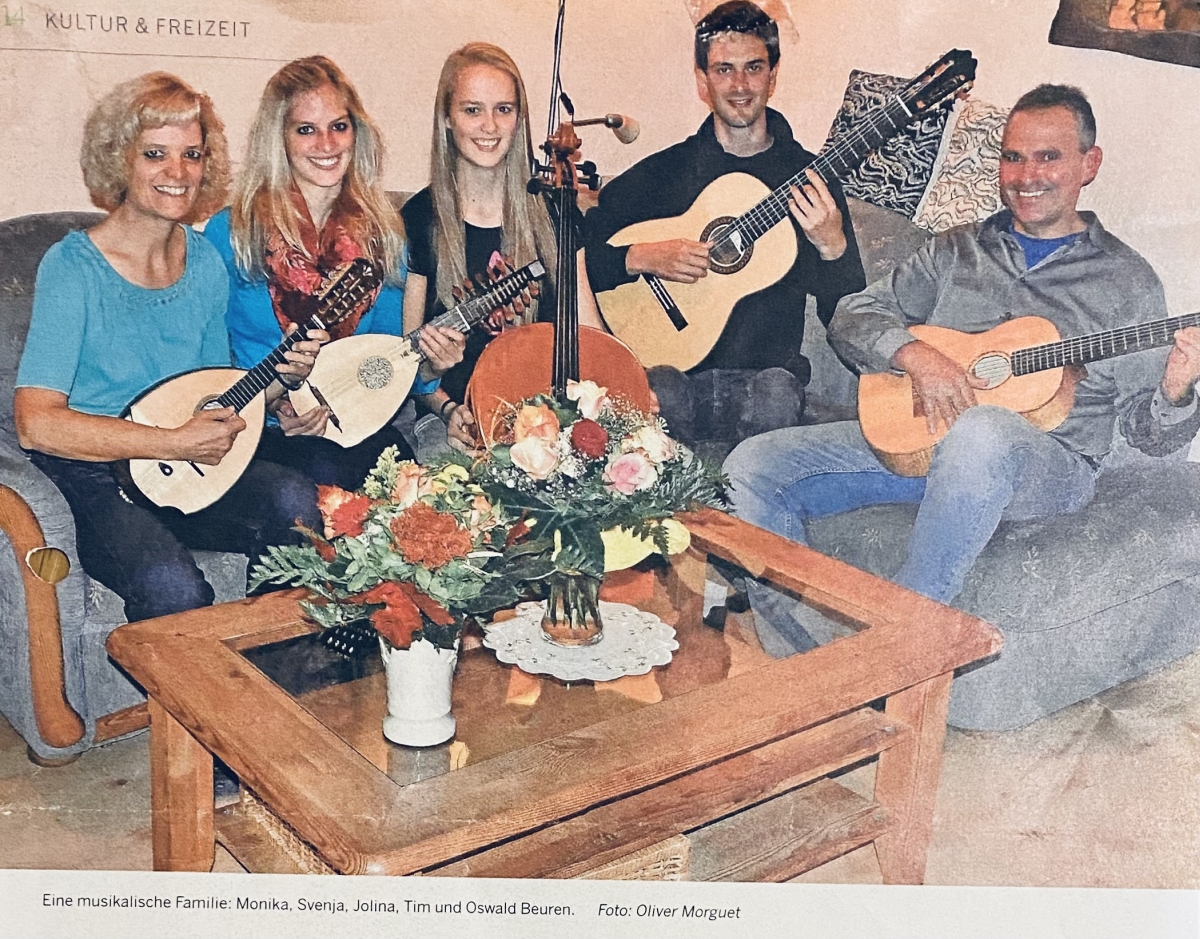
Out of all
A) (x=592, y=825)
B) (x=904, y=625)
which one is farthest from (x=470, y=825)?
(x=904, y=625)

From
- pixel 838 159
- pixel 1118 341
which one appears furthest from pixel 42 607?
pixel 1118 341

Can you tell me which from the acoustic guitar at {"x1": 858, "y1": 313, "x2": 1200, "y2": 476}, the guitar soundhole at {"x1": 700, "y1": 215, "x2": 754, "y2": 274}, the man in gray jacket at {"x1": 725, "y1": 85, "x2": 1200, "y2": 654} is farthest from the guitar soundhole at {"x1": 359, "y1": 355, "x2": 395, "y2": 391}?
the acoustic guitar at {"x1": 858, "y1": 313, "x2": 1200, "y2": 476}

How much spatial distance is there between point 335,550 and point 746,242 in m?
1.08

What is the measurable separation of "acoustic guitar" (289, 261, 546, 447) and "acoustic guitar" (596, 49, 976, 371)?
203mm

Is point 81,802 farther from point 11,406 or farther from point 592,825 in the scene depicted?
point 592,825

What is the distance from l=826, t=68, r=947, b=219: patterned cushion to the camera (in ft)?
7.71

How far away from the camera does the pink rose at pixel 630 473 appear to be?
6.49 ft

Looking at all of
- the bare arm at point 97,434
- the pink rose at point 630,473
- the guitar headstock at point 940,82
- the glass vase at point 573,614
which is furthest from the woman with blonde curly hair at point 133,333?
the guitar headstock at point 940,82

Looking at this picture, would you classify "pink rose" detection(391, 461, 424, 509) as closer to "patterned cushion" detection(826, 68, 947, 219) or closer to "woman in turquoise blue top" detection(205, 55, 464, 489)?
"woman in turquoise blue top" detection(205, 55, 464, 489)

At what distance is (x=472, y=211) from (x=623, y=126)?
1.09 feet

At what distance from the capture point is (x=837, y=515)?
2486mm

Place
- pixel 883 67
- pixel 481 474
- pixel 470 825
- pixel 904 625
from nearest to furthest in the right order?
pixel 470 825, pixel 481 474, pixel 904 625, pixel 883 67

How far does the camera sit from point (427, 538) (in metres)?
1.76

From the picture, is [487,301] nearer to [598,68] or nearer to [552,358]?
[552,358]
